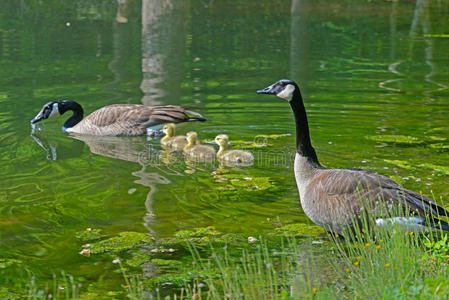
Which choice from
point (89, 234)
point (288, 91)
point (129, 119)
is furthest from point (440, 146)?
point (89, 234)

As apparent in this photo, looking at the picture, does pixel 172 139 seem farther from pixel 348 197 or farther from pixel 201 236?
pixel 348 197

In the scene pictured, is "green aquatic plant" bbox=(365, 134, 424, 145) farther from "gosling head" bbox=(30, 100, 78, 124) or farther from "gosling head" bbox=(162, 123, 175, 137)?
"gosling head" bbox=(30, 100, 78, 124)

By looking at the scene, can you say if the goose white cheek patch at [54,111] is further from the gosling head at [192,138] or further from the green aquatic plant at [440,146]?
the green aquatic plant at [440,146]

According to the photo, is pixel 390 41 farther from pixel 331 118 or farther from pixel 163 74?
pixel 331 118

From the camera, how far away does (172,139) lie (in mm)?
12508

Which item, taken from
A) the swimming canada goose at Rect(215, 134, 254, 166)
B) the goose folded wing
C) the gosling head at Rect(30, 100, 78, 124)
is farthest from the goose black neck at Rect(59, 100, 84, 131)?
the goose folded wing

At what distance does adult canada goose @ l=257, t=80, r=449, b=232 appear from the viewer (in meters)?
7.21

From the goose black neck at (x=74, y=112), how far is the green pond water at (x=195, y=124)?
11.5 inches

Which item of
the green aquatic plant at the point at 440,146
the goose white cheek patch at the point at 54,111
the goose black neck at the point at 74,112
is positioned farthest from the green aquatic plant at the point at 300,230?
the goose white cheek patch at the point at 54,111

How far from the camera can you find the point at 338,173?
7.90 meters

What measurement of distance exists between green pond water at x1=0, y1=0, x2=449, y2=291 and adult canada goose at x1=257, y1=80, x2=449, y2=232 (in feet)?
2.20

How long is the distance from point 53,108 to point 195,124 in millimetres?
2894

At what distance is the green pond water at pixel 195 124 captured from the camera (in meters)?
8.70

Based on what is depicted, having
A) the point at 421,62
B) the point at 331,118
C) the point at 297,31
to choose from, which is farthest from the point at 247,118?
the point at 297,31
